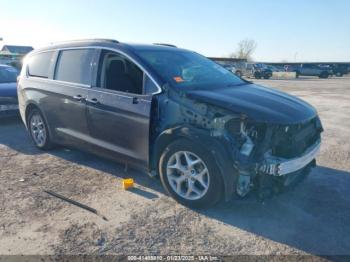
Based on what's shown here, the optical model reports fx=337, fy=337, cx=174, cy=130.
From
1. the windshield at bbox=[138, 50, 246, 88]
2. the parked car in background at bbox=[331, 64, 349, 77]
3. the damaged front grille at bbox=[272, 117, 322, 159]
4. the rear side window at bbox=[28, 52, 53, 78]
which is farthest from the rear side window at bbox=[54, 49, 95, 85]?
the parked car in background at bbox=[331, 64, 349, 77]

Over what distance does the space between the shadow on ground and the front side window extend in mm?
1321

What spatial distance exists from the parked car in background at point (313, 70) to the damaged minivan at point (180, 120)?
4073 centimetres

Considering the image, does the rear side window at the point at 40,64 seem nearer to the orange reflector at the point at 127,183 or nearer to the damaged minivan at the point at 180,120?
the damaged minivan at the point at 180,120

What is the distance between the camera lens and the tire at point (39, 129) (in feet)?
19.1

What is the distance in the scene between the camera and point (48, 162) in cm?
549

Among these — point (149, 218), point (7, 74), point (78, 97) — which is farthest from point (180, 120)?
point (7, 74)

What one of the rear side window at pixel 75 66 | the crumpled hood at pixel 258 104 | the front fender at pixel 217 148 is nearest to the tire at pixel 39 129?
the rear side window at pixel 75 66

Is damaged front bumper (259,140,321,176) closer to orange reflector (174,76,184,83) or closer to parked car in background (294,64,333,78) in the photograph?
orange reflector (174,76,184,83)

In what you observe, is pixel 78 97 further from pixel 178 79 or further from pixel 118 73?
pixel 178 79

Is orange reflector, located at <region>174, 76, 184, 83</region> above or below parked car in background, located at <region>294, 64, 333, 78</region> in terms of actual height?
below

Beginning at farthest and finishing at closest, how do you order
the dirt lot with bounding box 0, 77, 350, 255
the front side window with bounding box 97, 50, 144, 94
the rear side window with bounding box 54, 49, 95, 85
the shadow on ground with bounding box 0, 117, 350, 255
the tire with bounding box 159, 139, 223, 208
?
the rear side window with bounding box 54, 49, 95, 85
the front side window with bounding box 97, 50, 144, 94
the tire with bounding box 159, 139, 223, 208
the shadow on ground with bounding box 0, 117, 350, 255
the dirt lot with bounding box 0, 77, 350, 255

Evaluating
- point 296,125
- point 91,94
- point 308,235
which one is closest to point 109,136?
point 91,94

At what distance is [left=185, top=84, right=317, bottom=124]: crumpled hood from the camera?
140 inches

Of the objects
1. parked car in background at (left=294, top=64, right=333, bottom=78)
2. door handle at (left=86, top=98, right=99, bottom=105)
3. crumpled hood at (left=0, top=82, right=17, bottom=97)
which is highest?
parked car in background at (left=294, top=64, right=333, bottom=78)
